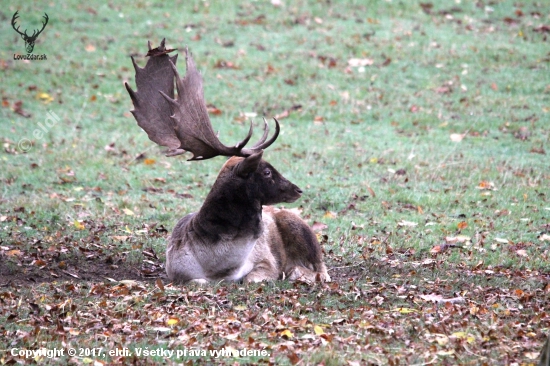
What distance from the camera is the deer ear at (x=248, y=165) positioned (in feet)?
27.4

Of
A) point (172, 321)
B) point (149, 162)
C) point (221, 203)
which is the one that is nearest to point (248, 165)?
point (221, 203)

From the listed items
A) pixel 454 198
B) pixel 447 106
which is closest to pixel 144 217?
pixel 454 198

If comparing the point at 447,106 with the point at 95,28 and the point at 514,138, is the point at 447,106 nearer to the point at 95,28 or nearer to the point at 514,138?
the point at 514,138

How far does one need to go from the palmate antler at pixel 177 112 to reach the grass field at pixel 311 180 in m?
1.44

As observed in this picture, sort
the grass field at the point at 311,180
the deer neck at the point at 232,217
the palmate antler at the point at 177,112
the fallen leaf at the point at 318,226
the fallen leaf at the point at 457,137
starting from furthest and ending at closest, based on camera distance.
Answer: the fallen leaf at the point at 457,137 < the fallen leaf at the point at 318,226 < the palmate antler at the point at 177,112 < the deer neck at the point at 232,217 < the grass field at the point at 311,180

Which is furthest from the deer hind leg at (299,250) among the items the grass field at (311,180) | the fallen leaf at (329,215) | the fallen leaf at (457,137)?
the fallen leaf at (457,137)

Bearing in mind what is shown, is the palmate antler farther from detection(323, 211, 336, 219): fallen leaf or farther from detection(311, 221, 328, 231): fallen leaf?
detection(323, 211, 336, 219): fallen leaf

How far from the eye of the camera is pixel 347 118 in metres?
18.2

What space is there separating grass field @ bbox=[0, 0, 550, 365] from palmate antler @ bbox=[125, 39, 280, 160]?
1444 millimetres

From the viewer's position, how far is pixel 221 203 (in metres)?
8.61

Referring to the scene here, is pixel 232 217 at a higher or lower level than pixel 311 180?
higher

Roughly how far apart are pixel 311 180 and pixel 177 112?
556 centimetres

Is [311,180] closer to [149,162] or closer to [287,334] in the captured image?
[149,162]

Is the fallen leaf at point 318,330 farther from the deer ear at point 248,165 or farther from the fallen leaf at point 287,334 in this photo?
the deer ear at point 248,165
